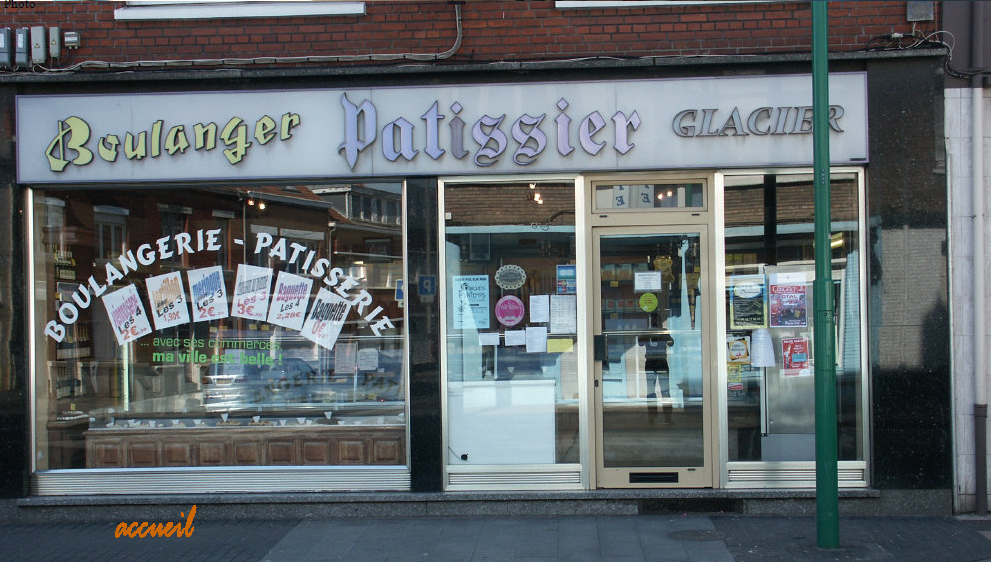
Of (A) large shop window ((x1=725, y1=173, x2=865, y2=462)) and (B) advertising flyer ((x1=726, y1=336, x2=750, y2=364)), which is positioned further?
(B) advertising flyer ((x1=726, y1=336, x2=750, y2=364))

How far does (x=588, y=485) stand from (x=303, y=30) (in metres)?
4.76

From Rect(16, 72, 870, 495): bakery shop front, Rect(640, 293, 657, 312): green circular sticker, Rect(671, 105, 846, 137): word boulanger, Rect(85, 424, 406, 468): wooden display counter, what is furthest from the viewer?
Rect(85, 424, 406, 468): wooden display counter

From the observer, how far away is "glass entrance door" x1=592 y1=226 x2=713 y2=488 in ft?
23.1

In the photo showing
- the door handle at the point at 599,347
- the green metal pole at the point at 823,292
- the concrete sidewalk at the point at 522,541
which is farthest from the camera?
the door handle at the point at 599,347

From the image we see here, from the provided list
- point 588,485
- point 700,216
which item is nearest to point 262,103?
point 700,216

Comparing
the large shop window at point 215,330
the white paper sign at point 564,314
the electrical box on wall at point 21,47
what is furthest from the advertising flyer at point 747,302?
the electrical box on wall at point 21,47

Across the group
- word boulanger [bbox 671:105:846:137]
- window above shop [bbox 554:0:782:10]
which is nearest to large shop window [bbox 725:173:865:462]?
word boulanger [bbox 671:105:846:137]

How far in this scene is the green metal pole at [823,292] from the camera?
5.52m

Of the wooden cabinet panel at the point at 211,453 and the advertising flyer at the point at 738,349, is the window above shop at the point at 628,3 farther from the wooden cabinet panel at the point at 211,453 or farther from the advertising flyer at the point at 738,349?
the wooden cabinet panel at the point at 211,453

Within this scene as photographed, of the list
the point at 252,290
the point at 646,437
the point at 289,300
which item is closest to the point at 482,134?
the point at 289,300

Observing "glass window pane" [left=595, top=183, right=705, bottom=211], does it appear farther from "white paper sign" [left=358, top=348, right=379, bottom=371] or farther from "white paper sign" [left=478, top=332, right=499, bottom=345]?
"white paper sign" [left=358, top=348, right=379, bottom=371]

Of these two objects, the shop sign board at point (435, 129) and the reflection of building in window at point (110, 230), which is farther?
the reflection of building in window at point (110, 230)

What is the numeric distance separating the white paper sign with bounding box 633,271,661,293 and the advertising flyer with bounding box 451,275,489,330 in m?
1.33

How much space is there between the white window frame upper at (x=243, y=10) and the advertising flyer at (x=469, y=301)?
257cm
